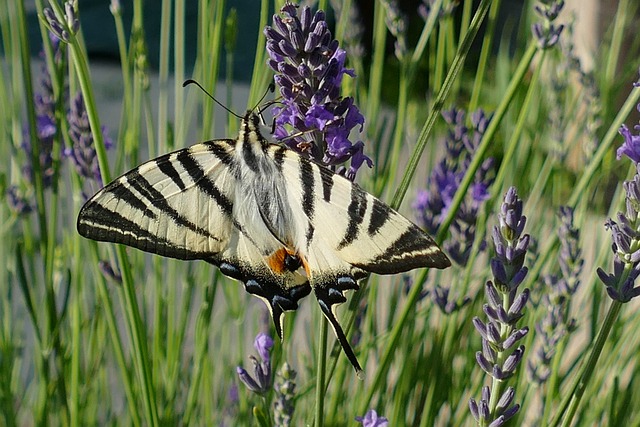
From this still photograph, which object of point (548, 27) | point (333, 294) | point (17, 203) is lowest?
point (17, 203)

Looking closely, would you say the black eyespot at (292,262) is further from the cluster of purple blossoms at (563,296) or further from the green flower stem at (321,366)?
the cluster of purple blossoms at (563,296)

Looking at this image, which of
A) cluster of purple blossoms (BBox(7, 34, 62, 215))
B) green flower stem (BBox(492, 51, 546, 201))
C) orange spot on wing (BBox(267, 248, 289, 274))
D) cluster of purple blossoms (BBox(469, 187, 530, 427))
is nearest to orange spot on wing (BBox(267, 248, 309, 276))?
orange spot on wing (BBox(267, 248, 289, 274))

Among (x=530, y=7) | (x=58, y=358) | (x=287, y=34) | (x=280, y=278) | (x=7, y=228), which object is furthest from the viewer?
(x=530, y=7)

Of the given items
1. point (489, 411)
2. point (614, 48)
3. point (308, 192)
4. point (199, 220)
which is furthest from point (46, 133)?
point (614, 48)

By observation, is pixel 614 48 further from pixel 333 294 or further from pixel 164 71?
pixel 333 294

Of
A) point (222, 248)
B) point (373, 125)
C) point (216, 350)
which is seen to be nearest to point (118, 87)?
point (216, 350)

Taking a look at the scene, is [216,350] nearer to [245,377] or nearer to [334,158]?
[245,377]
